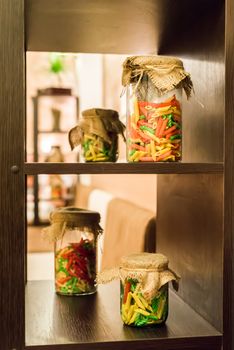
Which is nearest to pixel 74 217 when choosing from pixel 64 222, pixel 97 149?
pixel 64 222

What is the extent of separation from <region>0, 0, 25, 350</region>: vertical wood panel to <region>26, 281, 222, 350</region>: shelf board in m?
0.08

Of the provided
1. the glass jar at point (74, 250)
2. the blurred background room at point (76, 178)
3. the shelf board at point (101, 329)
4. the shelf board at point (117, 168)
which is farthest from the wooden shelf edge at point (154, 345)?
the blurred background room at point (76, 178)

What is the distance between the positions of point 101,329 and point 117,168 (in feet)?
1.08

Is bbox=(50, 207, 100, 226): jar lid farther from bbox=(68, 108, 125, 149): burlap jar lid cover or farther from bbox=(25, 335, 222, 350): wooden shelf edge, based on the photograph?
bbox=(25, 335, 222, 350): wooden shelf edge

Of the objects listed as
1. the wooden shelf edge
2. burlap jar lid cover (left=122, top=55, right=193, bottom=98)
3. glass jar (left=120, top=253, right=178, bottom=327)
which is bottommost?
the wooden shelf edge

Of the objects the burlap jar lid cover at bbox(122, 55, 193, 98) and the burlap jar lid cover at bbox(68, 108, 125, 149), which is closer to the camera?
the burlap jar lid cover at bbox(122, 55, 193, 98)

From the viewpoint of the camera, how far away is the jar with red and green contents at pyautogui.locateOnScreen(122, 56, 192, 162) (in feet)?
3.60

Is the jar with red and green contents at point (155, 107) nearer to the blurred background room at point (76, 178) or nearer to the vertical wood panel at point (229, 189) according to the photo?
the vertical wood panel at point (229, 189)

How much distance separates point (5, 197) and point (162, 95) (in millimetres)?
370

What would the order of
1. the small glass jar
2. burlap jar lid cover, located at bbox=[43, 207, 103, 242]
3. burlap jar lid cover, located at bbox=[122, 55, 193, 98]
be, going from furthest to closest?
burlap jar lid cover, located at bbox=[43, 207, 103, 242]
the small glass jar
burlap jar lid cover, located at bbox=[122, 55, 193, 98]

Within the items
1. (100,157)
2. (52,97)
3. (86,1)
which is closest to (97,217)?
(100,157)

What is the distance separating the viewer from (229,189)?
1.05 meters

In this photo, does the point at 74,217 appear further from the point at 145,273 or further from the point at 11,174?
the point at 11,174

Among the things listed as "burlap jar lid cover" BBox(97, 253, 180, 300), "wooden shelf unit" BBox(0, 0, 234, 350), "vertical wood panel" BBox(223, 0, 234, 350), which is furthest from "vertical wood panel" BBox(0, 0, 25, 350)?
"vertical wood panel" BBox(223, 0, 234, 350)
